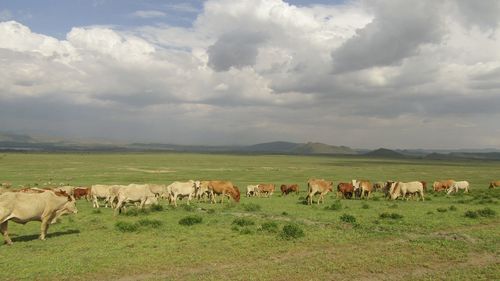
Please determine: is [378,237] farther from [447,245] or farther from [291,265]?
[291,265]

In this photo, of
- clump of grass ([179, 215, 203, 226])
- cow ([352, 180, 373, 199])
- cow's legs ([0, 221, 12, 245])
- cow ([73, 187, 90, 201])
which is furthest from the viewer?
cow ([352, 180, 373, 199])

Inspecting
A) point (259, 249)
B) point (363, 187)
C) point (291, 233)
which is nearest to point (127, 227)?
point (259, 249)

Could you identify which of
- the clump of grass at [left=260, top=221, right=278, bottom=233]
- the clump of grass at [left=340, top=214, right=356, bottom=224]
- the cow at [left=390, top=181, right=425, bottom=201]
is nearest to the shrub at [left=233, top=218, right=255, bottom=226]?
the clump of grass at [left=260, top=221, right=278, bottom=233]

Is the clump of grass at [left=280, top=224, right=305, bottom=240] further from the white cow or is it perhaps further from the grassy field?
the white cow

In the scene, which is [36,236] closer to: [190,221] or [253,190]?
[190,221]

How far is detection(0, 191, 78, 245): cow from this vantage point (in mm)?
13586

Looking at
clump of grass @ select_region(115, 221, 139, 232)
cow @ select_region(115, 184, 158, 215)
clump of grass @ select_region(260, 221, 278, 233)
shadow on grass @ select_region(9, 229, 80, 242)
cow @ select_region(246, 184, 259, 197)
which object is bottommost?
cow @ select_region(246, 184, 259, 197)

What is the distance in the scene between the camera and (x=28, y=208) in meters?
14.1

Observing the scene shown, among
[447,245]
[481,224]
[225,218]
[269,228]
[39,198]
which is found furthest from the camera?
[225,218]

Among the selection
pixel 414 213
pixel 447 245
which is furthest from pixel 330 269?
pixel 414 213

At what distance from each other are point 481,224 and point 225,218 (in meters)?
11.8

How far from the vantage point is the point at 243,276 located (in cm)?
1043

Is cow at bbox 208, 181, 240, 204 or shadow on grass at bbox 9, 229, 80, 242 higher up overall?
cow at bbox 208, 181, 240, 204

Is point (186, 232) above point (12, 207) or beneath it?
beneath
